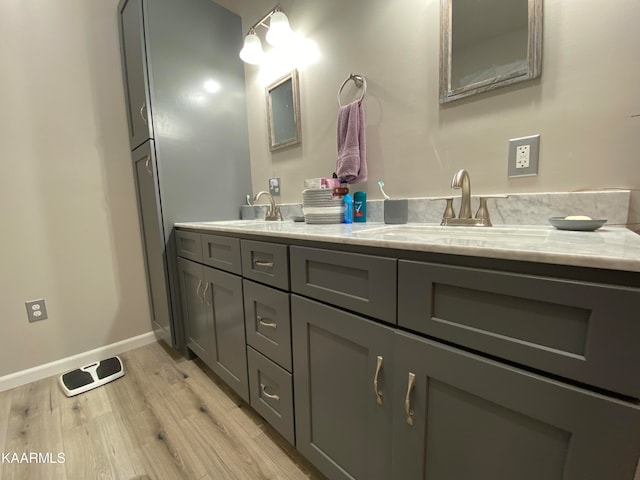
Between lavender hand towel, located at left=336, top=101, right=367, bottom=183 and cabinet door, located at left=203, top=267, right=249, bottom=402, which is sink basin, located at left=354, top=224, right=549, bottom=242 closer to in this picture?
lavender hand towel, located at left=336, top=101, right=367, bottom=183

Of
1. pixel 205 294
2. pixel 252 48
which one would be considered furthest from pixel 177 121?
pixel 205 294

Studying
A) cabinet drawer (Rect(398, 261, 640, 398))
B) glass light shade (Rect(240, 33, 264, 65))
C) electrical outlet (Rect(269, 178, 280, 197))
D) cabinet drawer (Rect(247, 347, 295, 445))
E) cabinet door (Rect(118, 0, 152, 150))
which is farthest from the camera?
electrical outlet (Rect(269, 178, 280, 197))

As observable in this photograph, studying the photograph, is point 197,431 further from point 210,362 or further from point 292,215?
point 292,215

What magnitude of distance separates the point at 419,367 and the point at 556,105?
0.86 meters

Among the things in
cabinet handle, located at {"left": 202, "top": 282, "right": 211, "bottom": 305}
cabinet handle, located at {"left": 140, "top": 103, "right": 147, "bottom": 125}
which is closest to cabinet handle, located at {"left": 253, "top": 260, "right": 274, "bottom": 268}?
cabinet handle, located at {"left": 202, "top": 282, "right": 211, "bottom": 305}

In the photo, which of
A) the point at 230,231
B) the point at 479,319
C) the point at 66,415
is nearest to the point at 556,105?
the point at 479,319

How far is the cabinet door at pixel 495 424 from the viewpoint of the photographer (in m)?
0.42

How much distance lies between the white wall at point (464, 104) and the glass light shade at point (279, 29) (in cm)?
11

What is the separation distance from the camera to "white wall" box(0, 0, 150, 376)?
152 cm

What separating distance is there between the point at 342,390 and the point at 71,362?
1.88 meters

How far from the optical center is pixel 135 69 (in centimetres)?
164

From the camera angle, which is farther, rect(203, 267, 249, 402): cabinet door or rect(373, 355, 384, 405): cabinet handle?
rect(203, 267, 249, 402): cabinet door

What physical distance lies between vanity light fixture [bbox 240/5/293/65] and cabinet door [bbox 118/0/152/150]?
55 centimetres

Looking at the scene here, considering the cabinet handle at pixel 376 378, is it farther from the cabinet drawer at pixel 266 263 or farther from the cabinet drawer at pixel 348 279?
the cabinet drawer at pixel 266 263
